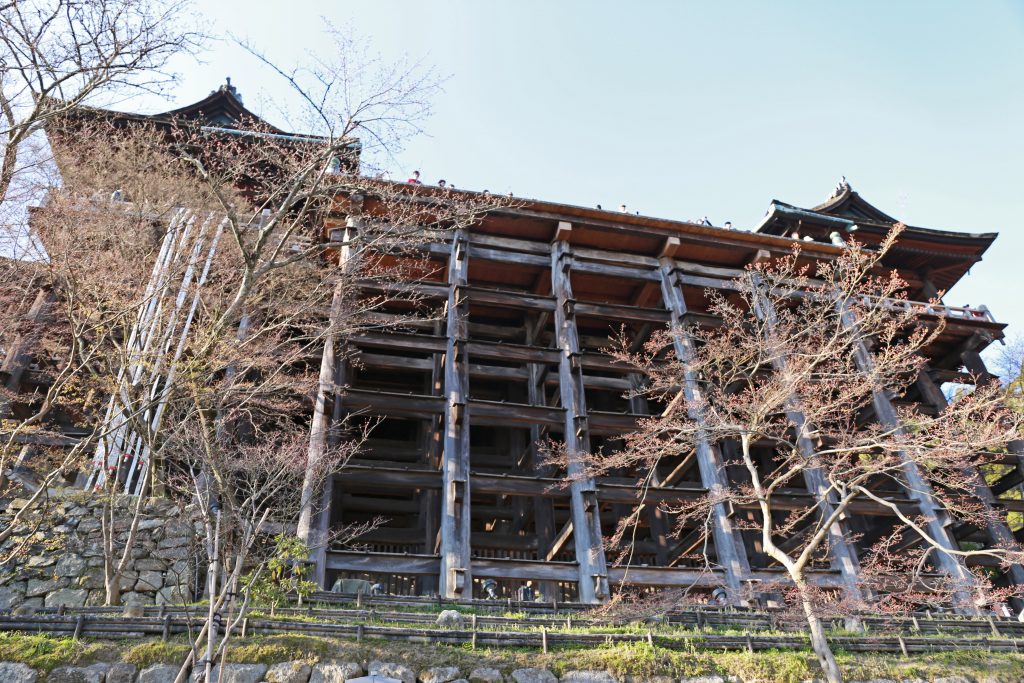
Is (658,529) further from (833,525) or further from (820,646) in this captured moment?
(820,646)

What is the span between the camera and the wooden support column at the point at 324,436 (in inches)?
500

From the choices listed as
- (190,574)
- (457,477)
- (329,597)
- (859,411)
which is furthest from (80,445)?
(859,411)

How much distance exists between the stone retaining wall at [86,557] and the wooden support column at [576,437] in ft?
23.6

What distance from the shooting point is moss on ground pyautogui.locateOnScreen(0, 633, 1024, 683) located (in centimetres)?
795

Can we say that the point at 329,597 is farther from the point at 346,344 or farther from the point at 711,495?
the point at 711,495

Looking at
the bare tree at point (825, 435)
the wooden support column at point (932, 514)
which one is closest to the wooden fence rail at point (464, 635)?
the bare tree at point (825, 435)

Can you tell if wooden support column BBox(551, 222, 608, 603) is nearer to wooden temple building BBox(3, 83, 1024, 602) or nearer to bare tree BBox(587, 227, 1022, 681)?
wooden temple building BBox(3, 83, 1024, 602)

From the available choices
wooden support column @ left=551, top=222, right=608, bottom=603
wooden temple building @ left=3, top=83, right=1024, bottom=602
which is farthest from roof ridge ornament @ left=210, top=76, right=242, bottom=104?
wooden support column @ left=551, top=222, right=608, bottom=603

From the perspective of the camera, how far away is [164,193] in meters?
14.7

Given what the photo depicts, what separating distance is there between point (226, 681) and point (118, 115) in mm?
17380

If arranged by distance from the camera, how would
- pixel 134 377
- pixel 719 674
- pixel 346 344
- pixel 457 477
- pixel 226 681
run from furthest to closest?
pixel 346 344, pixel 457 477, pixel 134 377, pixel 719 674, pixel 226 681

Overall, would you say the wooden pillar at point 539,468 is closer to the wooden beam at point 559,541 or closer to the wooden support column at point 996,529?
the wooden beam at point 559,541

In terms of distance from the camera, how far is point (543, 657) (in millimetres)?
8891

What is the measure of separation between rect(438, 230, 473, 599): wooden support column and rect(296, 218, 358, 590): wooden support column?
2.28 metres
